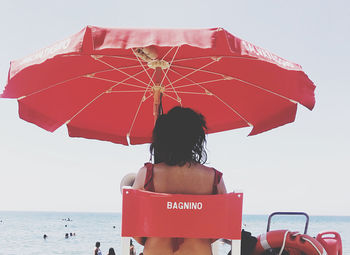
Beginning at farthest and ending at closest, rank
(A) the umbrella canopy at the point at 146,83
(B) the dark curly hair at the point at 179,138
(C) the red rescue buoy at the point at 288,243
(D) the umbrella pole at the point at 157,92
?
(D) the umbrella pole at the point at 157,92
(C) the red rescue buoy at the point at 288,243
(A) the umbrella canopy at the point at 146,83
(B) the dark curly hair at the point at 179,138

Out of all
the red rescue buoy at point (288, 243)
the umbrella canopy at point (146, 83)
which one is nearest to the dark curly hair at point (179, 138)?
the umbrella canopy at point (146, 83)

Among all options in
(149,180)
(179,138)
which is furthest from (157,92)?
(149,180)

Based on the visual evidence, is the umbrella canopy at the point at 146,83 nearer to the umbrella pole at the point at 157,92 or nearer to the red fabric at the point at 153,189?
the umbrella pole at the point at 157,92

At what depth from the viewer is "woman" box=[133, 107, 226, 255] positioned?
2.07 m

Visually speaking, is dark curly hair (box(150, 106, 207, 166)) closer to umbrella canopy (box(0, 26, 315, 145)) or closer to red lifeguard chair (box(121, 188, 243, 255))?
red lifeguard chair (box(121, 188, 243, 255))

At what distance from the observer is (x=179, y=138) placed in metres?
2.16

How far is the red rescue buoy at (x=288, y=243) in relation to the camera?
290 cm

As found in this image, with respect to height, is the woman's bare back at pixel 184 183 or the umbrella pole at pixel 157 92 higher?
the umbrella pole at pixel 157 92

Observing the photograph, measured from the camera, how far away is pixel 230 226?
209 centimetres

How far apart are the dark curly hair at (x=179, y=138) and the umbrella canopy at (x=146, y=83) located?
0.43 m

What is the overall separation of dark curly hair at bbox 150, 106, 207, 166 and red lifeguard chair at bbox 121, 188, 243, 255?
22 centimetres

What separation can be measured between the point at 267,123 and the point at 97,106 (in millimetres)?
1850

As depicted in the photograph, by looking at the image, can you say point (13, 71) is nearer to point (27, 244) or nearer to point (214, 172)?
point (214, 172)

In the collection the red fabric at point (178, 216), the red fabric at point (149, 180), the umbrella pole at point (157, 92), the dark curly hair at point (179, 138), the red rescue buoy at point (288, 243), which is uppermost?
the umbrella pole at point (157, 92)
